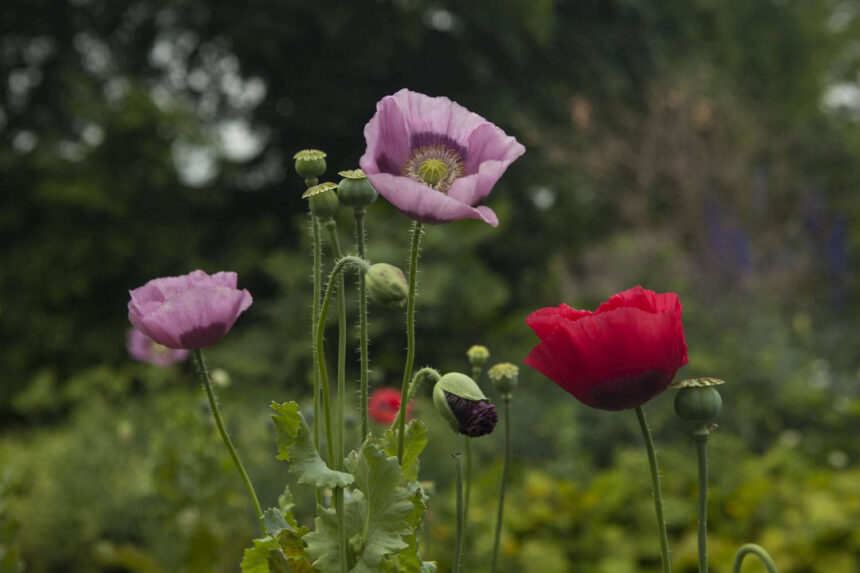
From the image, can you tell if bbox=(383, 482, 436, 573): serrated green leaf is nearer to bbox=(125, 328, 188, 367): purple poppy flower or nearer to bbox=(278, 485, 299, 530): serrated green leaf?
bbox=(278, 485, 299, 530): serrated green leaf

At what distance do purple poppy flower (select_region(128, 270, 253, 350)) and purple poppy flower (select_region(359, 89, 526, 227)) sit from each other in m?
0.16

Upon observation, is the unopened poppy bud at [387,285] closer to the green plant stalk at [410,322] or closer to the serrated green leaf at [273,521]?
the green plant stalk at [410,322]

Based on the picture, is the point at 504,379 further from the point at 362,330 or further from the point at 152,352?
the point at 152,352

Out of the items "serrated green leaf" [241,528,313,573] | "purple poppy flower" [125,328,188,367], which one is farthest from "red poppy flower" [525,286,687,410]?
"purple poppy flower" [125,328,188,367]

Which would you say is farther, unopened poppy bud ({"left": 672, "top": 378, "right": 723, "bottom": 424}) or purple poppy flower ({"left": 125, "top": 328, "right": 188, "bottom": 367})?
purple poppy flower ({"left": 125, "top": 328, "right": 188, "bottom": 367})

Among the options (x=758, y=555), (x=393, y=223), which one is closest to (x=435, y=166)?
(x=758, y=555)

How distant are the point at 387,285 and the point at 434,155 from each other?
16 cm

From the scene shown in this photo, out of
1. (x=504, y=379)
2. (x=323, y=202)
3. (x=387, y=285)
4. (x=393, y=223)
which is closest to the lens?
(x=387, y=285)

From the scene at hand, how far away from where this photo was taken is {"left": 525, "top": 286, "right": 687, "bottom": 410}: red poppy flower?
0.57 metres

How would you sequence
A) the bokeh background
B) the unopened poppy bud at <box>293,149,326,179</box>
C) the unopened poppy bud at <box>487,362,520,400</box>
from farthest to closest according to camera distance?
the bokeh background
the unopened poppy bud at <box>487,362,520,400</box>
the unopened poppy bud at <box>293,149,326,179</box>

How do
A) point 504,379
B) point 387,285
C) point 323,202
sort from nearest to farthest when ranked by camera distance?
point 387,285 < point 323,202 < point 504,379

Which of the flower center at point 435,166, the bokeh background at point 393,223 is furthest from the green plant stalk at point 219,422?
the bokeh background at point 393,223

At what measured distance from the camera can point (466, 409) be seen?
0.58 metres

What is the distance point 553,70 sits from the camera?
6.91m
